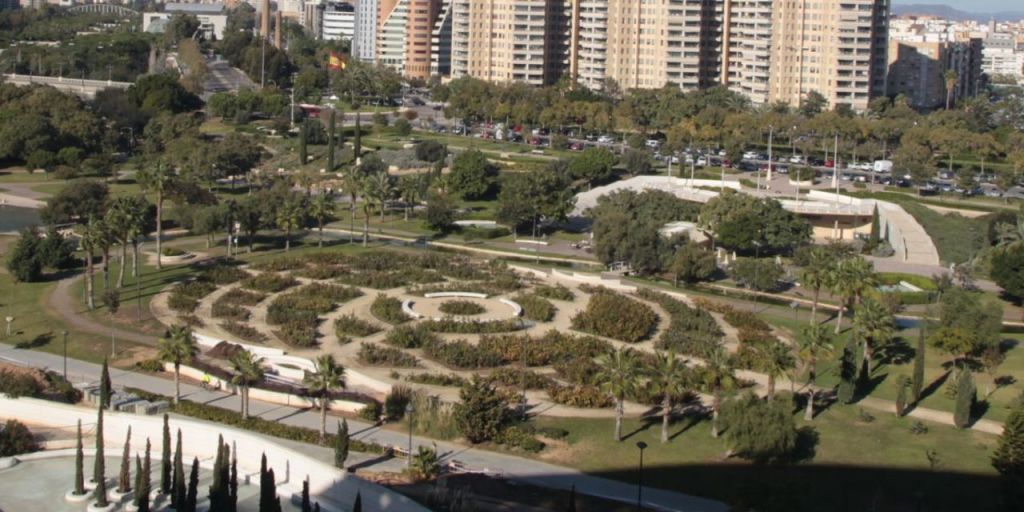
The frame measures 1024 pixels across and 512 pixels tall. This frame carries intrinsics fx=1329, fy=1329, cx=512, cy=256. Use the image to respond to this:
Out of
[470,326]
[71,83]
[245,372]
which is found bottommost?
[470,326]

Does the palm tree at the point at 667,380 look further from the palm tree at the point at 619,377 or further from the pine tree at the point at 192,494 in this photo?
the pine tree at the point at 192,494

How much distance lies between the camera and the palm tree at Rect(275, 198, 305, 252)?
6512cm

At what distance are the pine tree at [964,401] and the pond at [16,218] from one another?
171 ft

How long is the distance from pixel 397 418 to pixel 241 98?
78787 mm

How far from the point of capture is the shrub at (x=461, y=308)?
5319 cm

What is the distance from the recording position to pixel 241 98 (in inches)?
4550

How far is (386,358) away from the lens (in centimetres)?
4703

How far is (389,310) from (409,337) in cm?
417

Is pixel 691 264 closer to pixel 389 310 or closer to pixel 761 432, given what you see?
pixel 389 310

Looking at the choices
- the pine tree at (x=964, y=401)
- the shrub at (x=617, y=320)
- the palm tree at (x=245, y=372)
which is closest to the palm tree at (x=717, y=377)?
the pine tree at (x=964, y=401)

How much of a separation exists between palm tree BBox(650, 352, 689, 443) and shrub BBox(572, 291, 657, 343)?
9949 millimetres

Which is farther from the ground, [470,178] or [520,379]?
[470,178]

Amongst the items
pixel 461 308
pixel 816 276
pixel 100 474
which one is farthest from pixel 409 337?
pixel 100 474

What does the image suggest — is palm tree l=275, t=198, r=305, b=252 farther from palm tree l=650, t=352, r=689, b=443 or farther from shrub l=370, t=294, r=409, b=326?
palm tree l=650, t=352, r=689, b=443
